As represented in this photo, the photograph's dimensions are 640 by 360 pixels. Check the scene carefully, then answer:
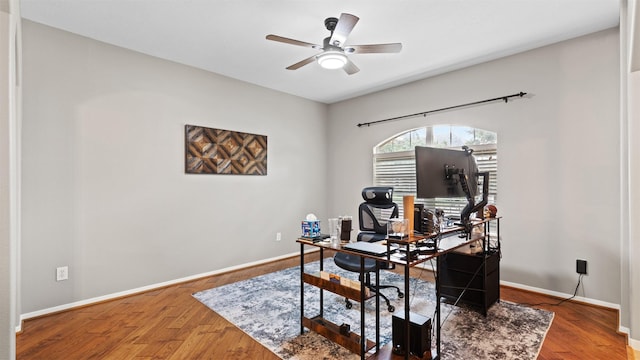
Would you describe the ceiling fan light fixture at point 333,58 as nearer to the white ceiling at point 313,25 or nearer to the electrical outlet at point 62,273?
the white ceiling at point 313,25

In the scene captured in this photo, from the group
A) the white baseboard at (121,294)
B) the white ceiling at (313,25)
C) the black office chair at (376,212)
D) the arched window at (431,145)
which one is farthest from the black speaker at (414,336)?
the white baseboard at (121,294)

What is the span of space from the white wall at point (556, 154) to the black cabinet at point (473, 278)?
74 centimetres

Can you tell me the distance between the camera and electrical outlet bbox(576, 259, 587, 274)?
9.65 ft

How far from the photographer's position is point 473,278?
2.72 m

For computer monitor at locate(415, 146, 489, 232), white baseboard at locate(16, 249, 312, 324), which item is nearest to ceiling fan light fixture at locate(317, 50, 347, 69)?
computer monitor at locate(415, 146, 489, 232)

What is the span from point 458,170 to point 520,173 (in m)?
1.62

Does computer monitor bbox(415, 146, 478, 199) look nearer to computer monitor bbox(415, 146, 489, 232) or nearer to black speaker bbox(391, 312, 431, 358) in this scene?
computer monitor bbox(415, 146, 489, 232)

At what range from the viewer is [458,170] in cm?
227

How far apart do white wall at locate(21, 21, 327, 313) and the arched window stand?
70.6 inches

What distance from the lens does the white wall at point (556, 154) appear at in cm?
284

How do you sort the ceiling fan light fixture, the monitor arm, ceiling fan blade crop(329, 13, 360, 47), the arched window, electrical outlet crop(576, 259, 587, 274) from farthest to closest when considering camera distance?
the arched window < electrical outlet crop(576, 259, 587, 274) < the ceiling fan light fixture < the monitor arm < ceiling fan blade crop(329, 13, 360, 47)

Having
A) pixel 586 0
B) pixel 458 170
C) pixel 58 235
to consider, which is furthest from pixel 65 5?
pixel 586 0

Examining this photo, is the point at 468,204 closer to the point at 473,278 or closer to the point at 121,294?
the point at 473,278

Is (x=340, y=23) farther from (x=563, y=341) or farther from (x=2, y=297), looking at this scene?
(x=563, y=341)
